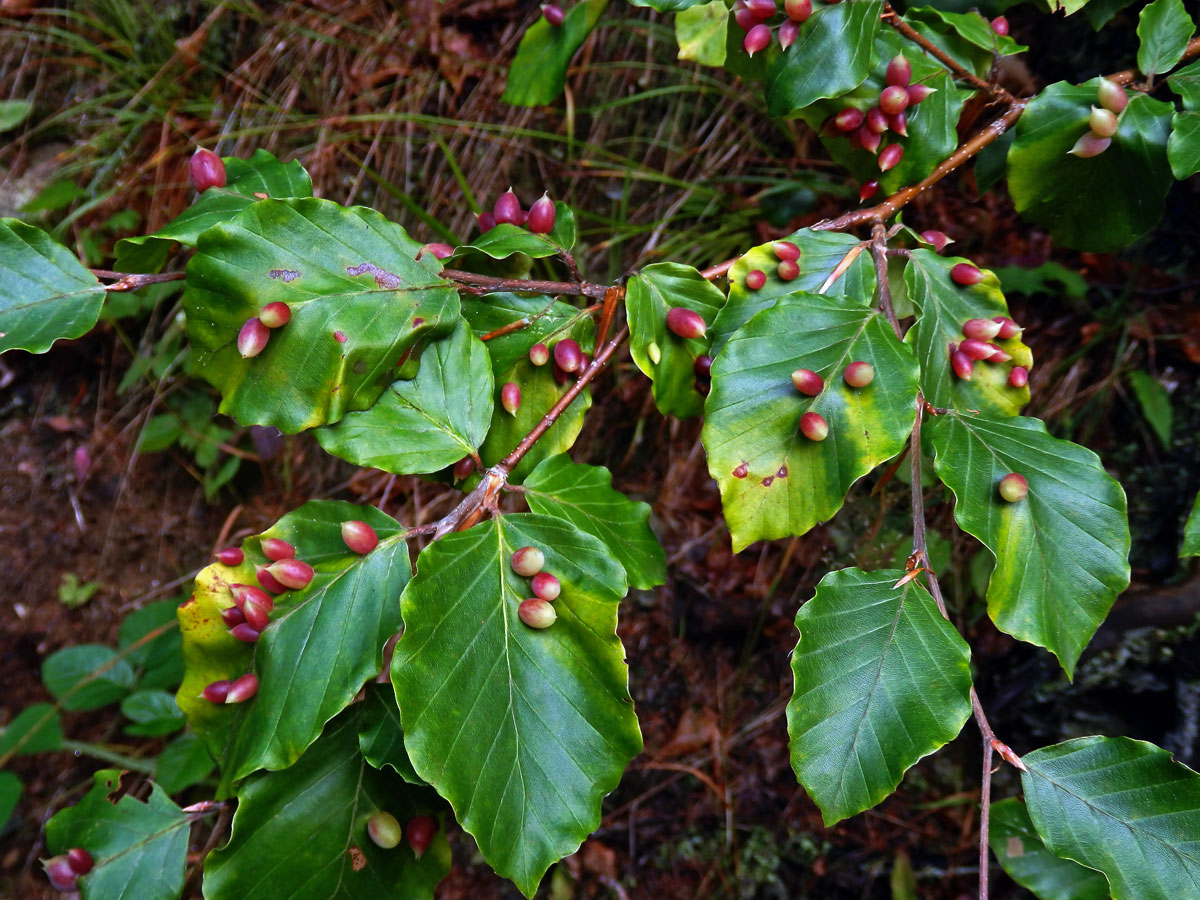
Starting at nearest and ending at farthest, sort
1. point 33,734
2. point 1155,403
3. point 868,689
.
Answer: point 868,689
point 1155,403
point 33,734

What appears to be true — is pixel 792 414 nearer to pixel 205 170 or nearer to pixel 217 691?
pixel 217 691

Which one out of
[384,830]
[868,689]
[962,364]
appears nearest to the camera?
[868,689]

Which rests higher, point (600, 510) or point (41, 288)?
point (41, 288)

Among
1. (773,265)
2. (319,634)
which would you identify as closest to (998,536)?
(773,265)

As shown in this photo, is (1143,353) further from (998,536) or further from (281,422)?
(281,422)

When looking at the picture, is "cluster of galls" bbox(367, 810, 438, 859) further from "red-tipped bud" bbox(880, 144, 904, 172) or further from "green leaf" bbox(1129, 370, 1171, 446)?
"green leaf" bbox(1129, 370, 1171, 446)

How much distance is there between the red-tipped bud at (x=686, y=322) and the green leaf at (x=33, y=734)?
2.21 metres

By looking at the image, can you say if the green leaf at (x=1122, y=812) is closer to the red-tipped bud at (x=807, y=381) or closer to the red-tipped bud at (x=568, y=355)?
the red-tipped bud at (x=807, y=381)

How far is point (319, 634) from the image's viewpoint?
941mm

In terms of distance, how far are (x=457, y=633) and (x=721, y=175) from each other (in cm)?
188

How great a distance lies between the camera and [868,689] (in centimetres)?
87

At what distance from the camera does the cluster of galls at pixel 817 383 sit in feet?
→ 2.88

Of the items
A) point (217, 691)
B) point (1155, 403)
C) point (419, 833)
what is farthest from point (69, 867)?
point (1155, 403)

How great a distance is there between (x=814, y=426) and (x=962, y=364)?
0.36 meters
